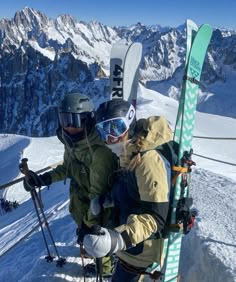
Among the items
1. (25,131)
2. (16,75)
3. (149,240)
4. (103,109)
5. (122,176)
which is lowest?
(25,131)

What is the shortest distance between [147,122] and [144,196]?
0.69 m

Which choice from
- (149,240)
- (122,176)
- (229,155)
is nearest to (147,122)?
(122,176)

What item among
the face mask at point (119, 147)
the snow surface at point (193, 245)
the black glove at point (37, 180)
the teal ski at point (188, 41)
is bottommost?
the snow surface at point (193, 245)

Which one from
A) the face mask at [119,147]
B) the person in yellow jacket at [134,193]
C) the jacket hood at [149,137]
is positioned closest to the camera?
the person in yellow jacket at [134,193]

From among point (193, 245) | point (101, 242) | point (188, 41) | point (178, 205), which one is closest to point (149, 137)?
point (178, 205)

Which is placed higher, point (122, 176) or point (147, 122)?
point (147, 122)

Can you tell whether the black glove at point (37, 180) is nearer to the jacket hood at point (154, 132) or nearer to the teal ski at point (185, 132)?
the teal ski at point (185, 132)

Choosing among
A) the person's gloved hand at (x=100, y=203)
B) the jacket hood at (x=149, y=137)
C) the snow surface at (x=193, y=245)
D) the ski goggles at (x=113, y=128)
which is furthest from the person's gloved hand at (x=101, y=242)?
the snow surface at (x=193, y=245)

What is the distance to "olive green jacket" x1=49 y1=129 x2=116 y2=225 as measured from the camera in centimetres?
429

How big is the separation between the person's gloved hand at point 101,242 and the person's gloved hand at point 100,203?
0.99m

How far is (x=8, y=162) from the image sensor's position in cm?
2817

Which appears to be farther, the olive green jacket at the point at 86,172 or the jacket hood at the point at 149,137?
the olive green jacket at the point at 86,172

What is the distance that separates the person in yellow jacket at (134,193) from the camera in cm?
330

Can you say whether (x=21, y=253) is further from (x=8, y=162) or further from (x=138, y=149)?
(x=8, y=162)
